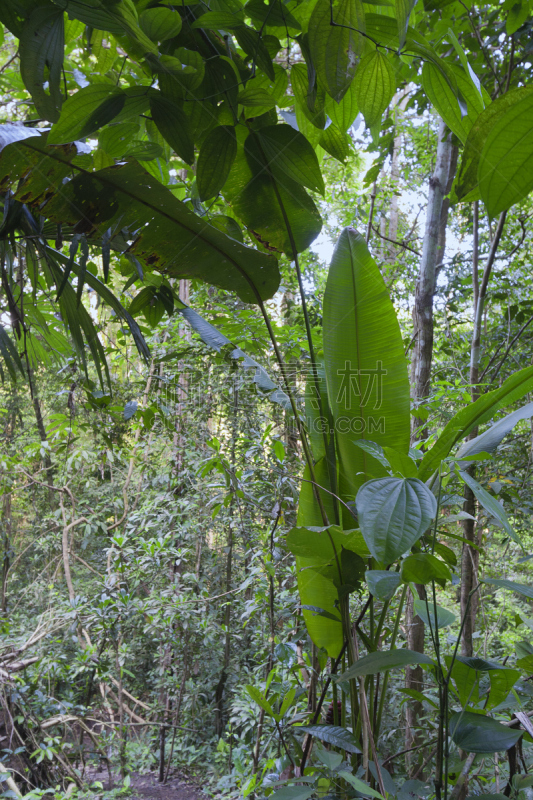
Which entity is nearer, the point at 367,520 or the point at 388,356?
the point at 367,520

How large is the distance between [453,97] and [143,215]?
451mm

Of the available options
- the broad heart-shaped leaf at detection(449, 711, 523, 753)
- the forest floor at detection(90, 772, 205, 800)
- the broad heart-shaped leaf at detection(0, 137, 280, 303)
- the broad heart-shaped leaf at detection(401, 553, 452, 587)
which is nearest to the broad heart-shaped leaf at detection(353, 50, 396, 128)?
the broad heart-shaped leaf at detection(0, 137, 280, 303)

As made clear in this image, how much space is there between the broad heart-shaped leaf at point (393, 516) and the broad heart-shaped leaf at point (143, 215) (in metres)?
0.48

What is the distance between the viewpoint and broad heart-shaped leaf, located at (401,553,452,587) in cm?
57

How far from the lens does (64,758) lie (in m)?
2.27

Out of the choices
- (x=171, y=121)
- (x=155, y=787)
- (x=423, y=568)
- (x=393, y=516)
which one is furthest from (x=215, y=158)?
(x=155, y=787)

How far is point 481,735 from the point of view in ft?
2.00

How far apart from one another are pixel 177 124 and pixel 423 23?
529 mm

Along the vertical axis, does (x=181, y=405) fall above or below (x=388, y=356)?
above

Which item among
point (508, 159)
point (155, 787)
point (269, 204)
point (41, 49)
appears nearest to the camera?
point (508, 159)

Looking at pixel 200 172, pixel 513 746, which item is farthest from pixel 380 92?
pixel 513 746

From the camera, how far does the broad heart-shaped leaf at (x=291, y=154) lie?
2.00ft

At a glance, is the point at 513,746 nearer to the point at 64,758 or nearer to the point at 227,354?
the point at 227,354

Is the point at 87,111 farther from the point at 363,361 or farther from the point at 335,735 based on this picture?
the point at 335,735
